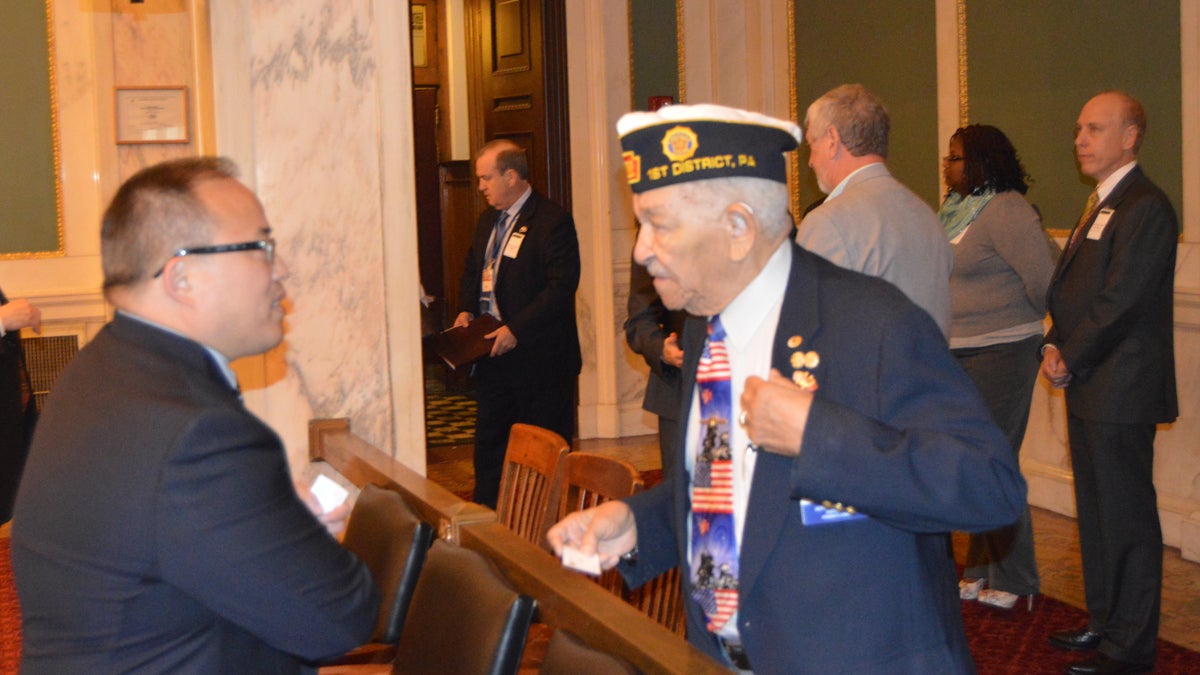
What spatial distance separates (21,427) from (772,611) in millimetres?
3551

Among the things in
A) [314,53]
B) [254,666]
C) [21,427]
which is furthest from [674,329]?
[254,666]

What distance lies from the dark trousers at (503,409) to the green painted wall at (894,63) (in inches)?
90.7

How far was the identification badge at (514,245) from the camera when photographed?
559 cm

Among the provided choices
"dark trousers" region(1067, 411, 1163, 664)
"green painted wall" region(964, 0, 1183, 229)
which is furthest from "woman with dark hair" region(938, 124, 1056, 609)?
"green painted wall" region(964, 0, 1183, 229)

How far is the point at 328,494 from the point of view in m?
1.99

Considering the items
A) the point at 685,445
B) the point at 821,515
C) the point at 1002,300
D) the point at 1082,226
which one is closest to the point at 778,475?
the point at 821,515

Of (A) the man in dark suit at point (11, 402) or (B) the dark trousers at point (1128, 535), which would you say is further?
(A) the man in dark suit at point (11, 402)

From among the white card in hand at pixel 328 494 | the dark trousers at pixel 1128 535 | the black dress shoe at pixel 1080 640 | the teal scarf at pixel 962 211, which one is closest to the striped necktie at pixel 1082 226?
the teal scarf at pixel 962 211

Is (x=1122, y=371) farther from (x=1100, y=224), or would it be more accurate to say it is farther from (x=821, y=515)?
(x=821, y=515)

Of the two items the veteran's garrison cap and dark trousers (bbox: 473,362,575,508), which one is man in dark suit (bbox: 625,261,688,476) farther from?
the veteran's garrison cap

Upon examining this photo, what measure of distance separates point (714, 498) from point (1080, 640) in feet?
9.25

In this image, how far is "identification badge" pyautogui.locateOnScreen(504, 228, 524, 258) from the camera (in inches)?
220

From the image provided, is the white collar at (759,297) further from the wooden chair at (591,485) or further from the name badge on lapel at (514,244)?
the name badge on lapel at (514,244)

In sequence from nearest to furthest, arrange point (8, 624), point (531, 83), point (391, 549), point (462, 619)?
point (462, 619) < point (391, 549) < point (8, 624) < point (531, 83)
